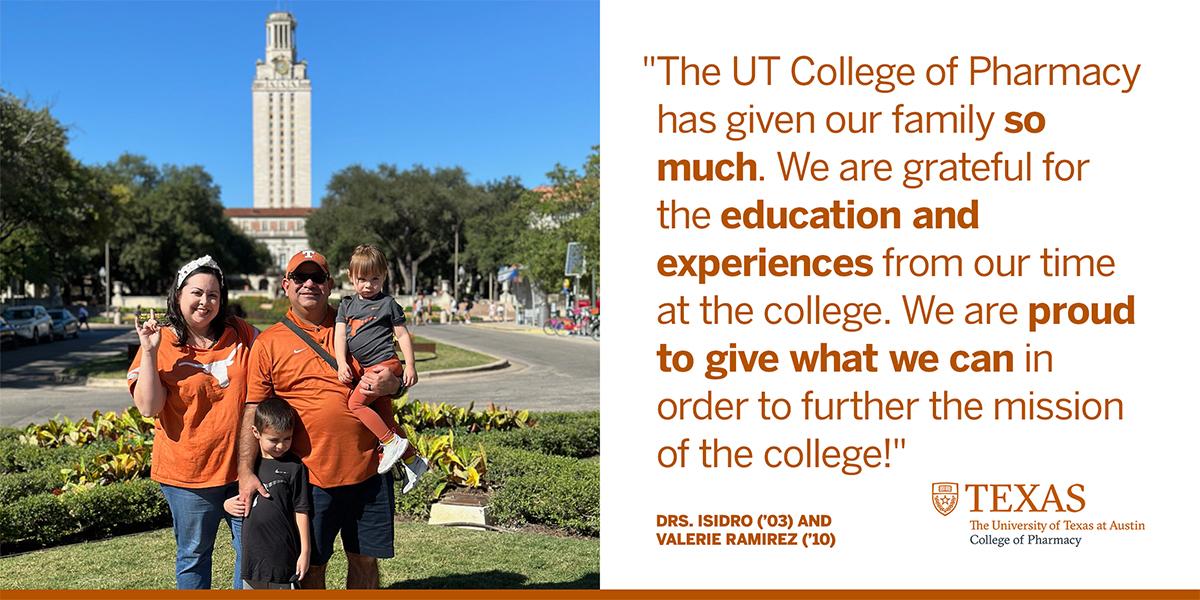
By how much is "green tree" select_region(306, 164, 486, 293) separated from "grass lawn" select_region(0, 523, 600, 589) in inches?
2402

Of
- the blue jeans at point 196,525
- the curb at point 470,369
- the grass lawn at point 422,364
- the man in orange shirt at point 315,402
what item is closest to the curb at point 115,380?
the curb at point 470,369

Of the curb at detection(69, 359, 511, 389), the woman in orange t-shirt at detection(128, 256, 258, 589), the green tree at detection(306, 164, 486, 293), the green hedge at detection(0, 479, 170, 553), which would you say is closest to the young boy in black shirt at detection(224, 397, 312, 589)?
the woman in orange t-shirt at detection(128, 256, 258, 589)

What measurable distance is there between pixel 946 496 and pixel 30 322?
32763mm

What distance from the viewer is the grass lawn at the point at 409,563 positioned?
5059 mm

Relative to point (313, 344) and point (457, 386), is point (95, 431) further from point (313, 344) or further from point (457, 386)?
point (457, 386)

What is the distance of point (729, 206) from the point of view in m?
3.26

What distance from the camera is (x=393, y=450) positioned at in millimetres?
3482

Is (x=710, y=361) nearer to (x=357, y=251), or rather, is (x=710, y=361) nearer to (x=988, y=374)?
(x=988, y=374)

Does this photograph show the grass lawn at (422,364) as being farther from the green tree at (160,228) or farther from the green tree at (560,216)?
the green tree at (160,228)

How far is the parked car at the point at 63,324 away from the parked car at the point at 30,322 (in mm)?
1126

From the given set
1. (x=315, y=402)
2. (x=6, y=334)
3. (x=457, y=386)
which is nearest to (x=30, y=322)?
(x=6, y=334)

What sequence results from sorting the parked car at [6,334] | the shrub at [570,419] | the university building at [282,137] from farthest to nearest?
the university building at [282,137]
the parked car at [6,334]
the shrub at [570,419]

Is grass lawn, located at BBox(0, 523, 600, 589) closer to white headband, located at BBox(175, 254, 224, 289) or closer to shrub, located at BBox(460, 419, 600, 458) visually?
white headband, located at BBox(175, 254, 224, 289)

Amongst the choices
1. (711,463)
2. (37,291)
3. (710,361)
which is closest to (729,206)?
(710,361)
